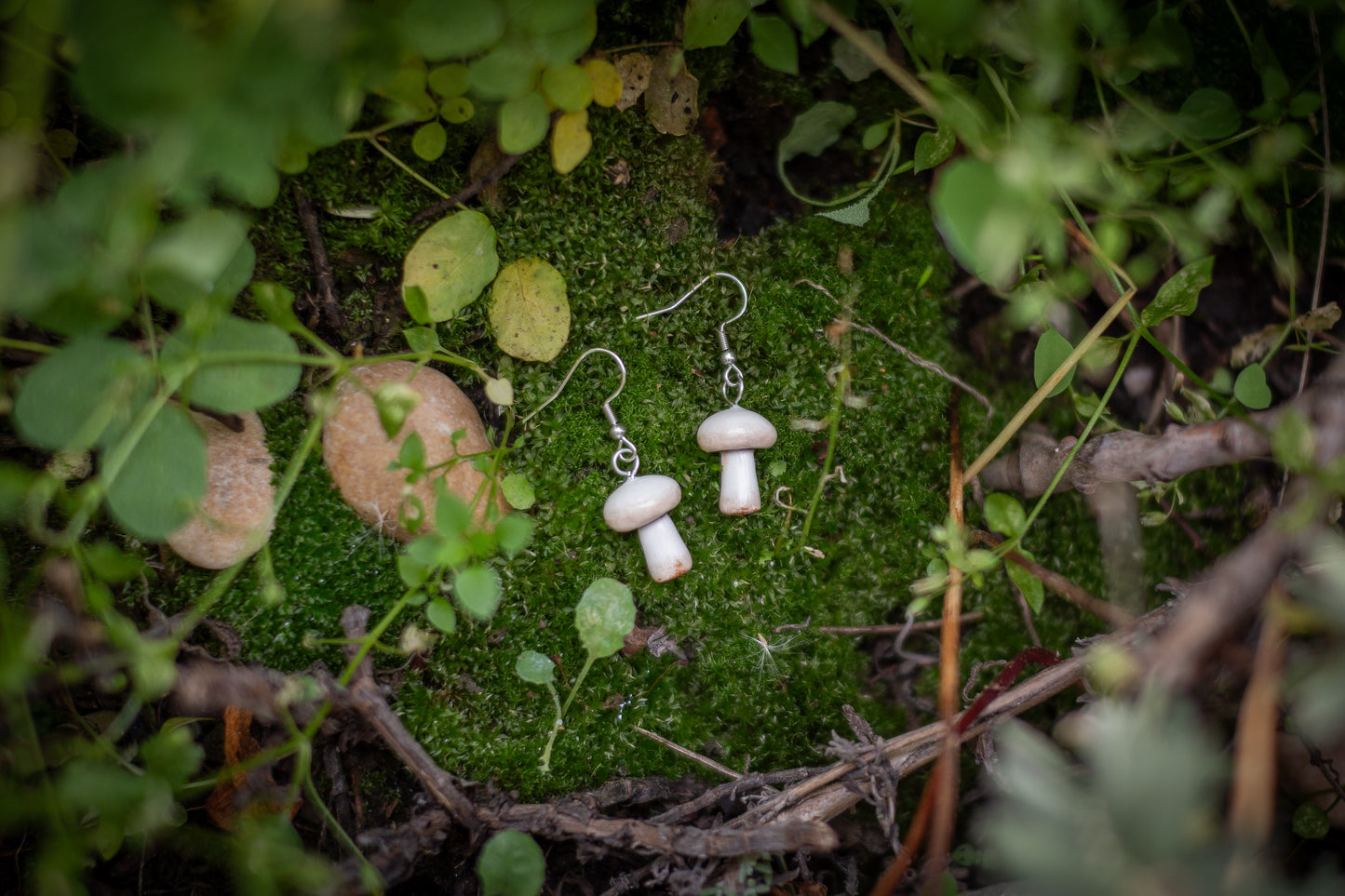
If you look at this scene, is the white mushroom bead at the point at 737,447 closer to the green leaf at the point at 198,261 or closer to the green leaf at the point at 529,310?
the green leaf at the point at 529,310

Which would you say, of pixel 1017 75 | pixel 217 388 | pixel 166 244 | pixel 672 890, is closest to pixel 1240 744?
pixel 672 890

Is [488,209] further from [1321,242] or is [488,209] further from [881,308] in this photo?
[1321,242]

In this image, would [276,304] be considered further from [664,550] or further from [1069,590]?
[1069,590]

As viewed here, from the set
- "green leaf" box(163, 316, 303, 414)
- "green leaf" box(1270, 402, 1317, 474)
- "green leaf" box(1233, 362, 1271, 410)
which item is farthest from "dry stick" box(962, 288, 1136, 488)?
"green leaf" box(163, 316, 303, 414)

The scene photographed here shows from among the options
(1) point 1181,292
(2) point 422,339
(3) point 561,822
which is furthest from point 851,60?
A: (3) point 561,822

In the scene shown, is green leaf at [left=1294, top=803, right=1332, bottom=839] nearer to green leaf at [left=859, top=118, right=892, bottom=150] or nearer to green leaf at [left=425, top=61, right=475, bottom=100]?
green leaf at [left=859, top=118, right=892, bottom=150]

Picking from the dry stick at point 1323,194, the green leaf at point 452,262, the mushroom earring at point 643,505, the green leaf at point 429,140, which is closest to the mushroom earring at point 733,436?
the mushroom earring at point 643,505
